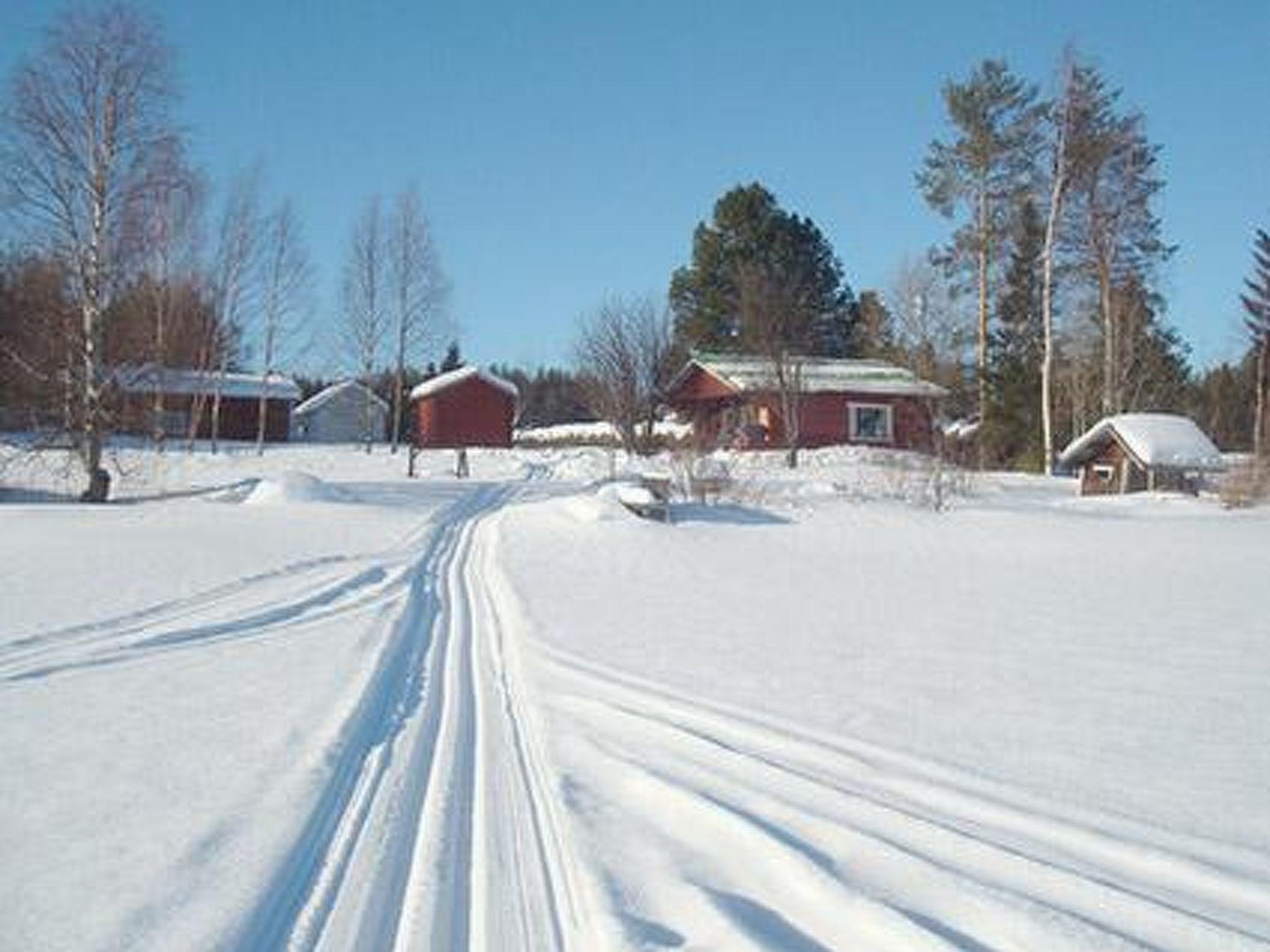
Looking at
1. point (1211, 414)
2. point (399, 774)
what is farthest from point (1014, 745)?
point (1211, 414)

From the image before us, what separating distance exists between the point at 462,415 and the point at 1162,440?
3267cm

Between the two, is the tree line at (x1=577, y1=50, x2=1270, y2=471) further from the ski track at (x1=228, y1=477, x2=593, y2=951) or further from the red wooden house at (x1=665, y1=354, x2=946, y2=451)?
the ski track at (x1=228, y1=477, x2=593, y2=951)

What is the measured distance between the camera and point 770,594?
1254cm

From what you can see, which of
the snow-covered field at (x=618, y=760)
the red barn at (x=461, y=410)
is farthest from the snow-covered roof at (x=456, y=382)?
the snow-covered field at (x=618, y=760)

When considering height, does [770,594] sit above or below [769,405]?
below

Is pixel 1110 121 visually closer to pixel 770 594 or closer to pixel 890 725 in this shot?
pixel 770 594

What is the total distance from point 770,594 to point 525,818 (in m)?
8.18

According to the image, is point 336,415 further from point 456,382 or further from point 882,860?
point 882,860

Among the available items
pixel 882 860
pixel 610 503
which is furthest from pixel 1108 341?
pixel 882 860

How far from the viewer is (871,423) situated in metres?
42.4

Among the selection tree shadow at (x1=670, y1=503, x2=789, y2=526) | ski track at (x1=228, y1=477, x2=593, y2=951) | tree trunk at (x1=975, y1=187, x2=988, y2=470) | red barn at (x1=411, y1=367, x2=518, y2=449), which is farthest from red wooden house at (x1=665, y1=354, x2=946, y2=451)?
ski track at (x1=228, y1=477, x2=593, y2=951)

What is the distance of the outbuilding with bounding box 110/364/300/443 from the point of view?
136ft

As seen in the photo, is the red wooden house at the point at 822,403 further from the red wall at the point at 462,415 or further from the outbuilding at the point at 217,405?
the outbuilding at the point at 217,405

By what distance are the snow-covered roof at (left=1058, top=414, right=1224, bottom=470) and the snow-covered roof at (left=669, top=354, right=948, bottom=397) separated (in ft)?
38.9
